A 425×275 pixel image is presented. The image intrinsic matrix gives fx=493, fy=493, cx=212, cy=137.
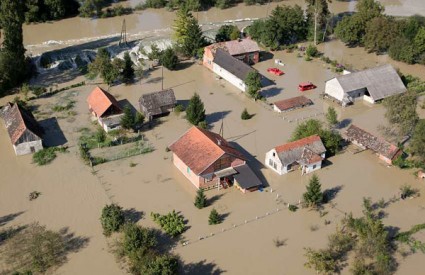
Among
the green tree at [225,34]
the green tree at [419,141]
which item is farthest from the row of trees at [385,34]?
the green tree at [419,141]

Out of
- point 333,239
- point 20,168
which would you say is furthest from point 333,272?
point 20,168

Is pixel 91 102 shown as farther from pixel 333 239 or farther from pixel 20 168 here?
pixel 333 239

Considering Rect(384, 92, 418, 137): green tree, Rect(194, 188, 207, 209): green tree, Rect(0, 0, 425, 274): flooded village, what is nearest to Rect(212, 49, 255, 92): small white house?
Rect(0, 0, 425, 274): flooded village

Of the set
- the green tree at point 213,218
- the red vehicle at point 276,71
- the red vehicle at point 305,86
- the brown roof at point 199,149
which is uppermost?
the brown roof at point 199,149

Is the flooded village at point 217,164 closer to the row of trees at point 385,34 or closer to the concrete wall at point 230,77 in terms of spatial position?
the concrete wall at point 230,77

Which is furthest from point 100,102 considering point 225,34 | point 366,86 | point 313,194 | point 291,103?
point 366,86

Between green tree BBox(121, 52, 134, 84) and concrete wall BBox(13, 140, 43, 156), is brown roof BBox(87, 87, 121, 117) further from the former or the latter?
green tree BBox(121, 52, 134, 84)
